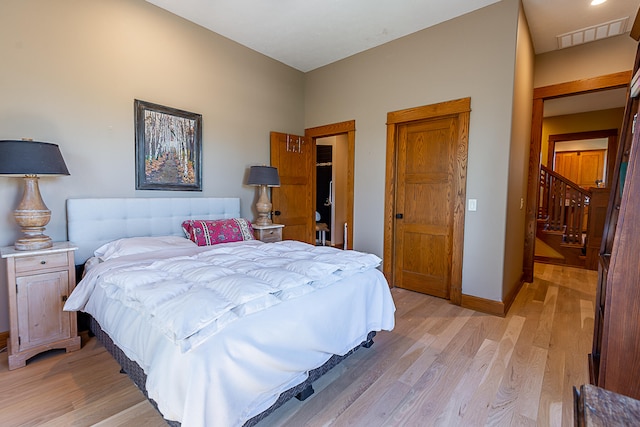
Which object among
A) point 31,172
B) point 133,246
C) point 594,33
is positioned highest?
point 594,33

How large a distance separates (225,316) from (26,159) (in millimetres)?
1916

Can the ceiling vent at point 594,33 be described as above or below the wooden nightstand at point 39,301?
above

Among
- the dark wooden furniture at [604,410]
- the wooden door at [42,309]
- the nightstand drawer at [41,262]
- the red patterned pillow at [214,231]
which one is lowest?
the wooden door at [42,309]

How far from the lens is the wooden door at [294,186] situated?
4.25m

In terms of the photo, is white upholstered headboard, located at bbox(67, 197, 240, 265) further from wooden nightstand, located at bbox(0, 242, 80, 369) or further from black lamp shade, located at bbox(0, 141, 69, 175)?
black lamp shade, located at bbox(0, 141, 69, 175)

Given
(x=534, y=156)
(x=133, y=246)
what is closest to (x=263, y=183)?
(x=133, y=246)

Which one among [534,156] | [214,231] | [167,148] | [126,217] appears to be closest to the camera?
[126,217]

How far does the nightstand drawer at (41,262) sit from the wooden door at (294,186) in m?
2.42

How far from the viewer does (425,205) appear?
11.6 feet

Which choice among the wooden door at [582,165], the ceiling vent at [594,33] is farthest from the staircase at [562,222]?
the wooden door at [582,165]

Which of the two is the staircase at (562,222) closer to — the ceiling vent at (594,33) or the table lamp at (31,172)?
the ceiling vent at (594,33)

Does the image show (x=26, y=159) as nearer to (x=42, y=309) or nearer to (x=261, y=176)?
(x=42, y=309)

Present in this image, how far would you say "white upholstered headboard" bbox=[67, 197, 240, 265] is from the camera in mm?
2547

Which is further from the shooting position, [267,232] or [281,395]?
[267,232]
